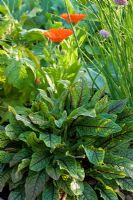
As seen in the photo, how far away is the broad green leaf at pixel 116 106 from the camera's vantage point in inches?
93.5

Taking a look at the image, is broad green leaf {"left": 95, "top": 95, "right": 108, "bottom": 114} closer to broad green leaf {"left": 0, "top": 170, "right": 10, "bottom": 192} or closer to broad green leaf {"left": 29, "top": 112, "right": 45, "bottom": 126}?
broad green leaf {"left": 29, "top": 112, "right": 45, "bottom": 126}

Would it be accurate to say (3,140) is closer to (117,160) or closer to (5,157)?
(5,157)

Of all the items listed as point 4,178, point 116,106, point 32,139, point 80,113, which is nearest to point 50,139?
point 32,139

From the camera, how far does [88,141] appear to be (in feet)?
7.50

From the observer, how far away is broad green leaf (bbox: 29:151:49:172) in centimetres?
216

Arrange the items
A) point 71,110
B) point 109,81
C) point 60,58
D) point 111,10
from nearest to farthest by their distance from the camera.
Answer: point 111,10 → point 71,110 → point 109,81 → point 60,58

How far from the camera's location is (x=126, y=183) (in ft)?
7.47

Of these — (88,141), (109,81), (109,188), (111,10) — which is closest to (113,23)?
(111,10)

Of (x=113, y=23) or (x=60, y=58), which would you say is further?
(x=60, y=58)

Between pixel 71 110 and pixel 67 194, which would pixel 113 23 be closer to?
pixel 71 110

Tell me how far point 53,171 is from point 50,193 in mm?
116

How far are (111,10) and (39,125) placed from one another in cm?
65

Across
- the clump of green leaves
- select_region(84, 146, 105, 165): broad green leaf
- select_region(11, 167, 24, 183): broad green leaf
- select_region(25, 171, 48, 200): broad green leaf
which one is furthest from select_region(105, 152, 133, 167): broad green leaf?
select_region(11, 167, 24, 183): broad green leaf

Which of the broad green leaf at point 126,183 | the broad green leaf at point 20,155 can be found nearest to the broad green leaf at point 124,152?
the broad green leaf at point 126,183
